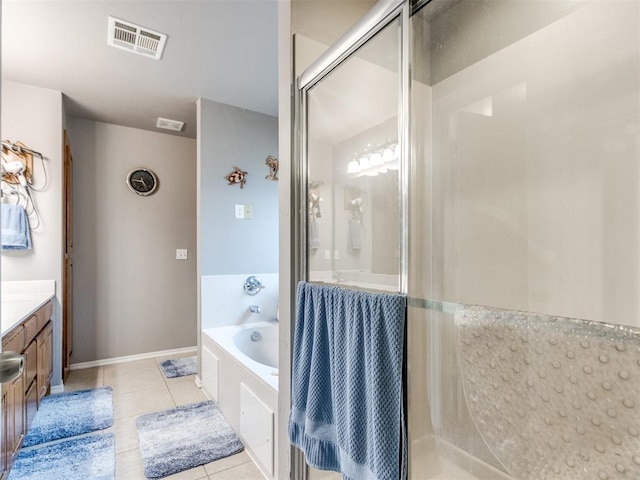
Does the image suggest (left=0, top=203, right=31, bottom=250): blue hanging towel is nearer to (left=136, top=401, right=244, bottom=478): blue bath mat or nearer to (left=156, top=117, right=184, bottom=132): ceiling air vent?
(left=156, top=117, right=184, bottom=132): ceiling air vent

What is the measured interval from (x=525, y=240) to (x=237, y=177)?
2.50m

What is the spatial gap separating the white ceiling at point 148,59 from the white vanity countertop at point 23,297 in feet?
5.08

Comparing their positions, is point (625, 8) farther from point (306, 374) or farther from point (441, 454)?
point (306, 374)

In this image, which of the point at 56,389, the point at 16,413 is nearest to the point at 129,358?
the point at 56,389

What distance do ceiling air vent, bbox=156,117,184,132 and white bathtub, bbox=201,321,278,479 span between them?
6.78 ft

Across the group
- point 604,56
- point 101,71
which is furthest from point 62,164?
point 604,56

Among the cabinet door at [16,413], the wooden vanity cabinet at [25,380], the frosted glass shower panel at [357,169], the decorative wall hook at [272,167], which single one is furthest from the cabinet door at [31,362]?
the decorative wall hook at [272,167]

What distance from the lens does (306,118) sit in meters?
1.42

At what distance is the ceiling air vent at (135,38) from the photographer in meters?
2.05

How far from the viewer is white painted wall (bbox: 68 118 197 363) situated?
3.45m

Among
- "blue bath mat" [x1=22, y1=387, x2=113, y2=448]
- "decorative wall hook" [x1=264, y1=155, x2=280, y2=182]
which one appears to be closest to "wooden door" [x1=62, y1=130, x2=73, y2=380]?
"blue bath mat" [x1=22, y1=387, x2=113, y2=448]

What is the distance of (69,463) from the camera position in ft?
6.12

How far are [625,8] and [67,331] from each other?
13.2 ft

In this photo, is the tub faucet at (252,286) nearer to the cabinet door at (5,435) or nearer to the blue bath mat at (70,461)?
the blue bath mat at (70,461)
